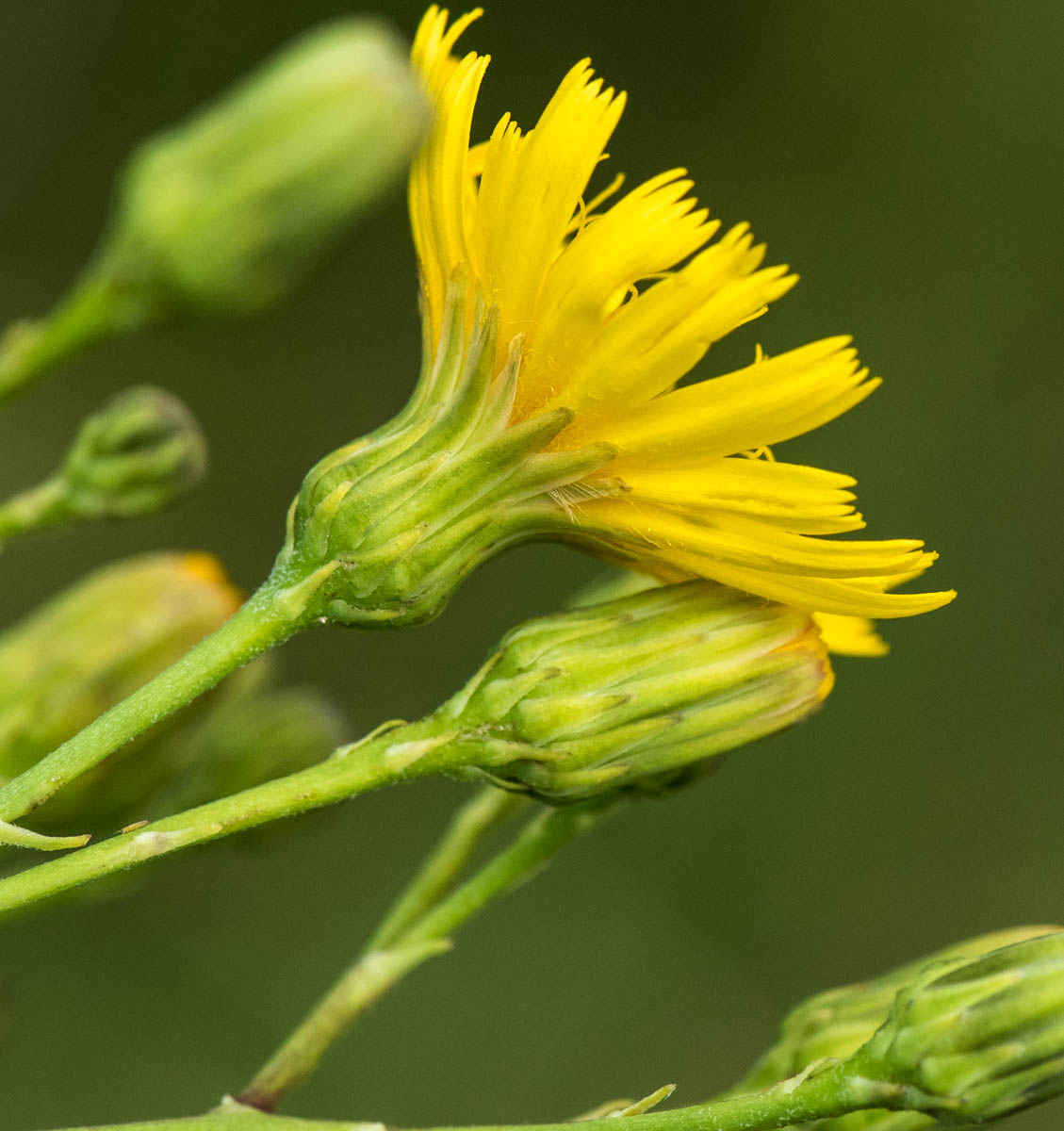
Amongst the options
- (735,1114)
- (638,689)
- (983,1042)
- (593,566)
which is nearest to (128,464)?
(638,689)

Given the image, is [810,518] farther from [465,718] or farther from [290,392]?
[290,392]

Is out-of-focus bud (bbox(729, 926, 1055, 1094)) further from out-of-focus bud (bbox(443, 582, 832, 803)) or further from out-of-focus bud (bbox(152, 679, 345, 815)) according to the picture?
out-of-focus bud (bbox(152, 679, 345, 815))

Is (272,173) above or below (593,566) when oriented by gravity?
above

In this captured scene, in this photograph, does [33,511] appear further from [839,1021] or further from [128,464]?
[839,1021]

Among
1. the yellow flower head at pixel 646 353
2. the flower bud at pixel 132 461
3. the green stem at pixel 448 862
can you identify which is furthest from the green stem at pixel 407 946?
the flower bud at pixel 132 461

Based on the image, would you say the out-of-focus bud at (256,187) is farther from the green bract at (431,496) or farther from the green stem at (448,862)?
the green stem at (448,862)

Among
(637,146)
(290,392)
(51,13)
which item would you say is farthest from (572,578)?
(51,13)
